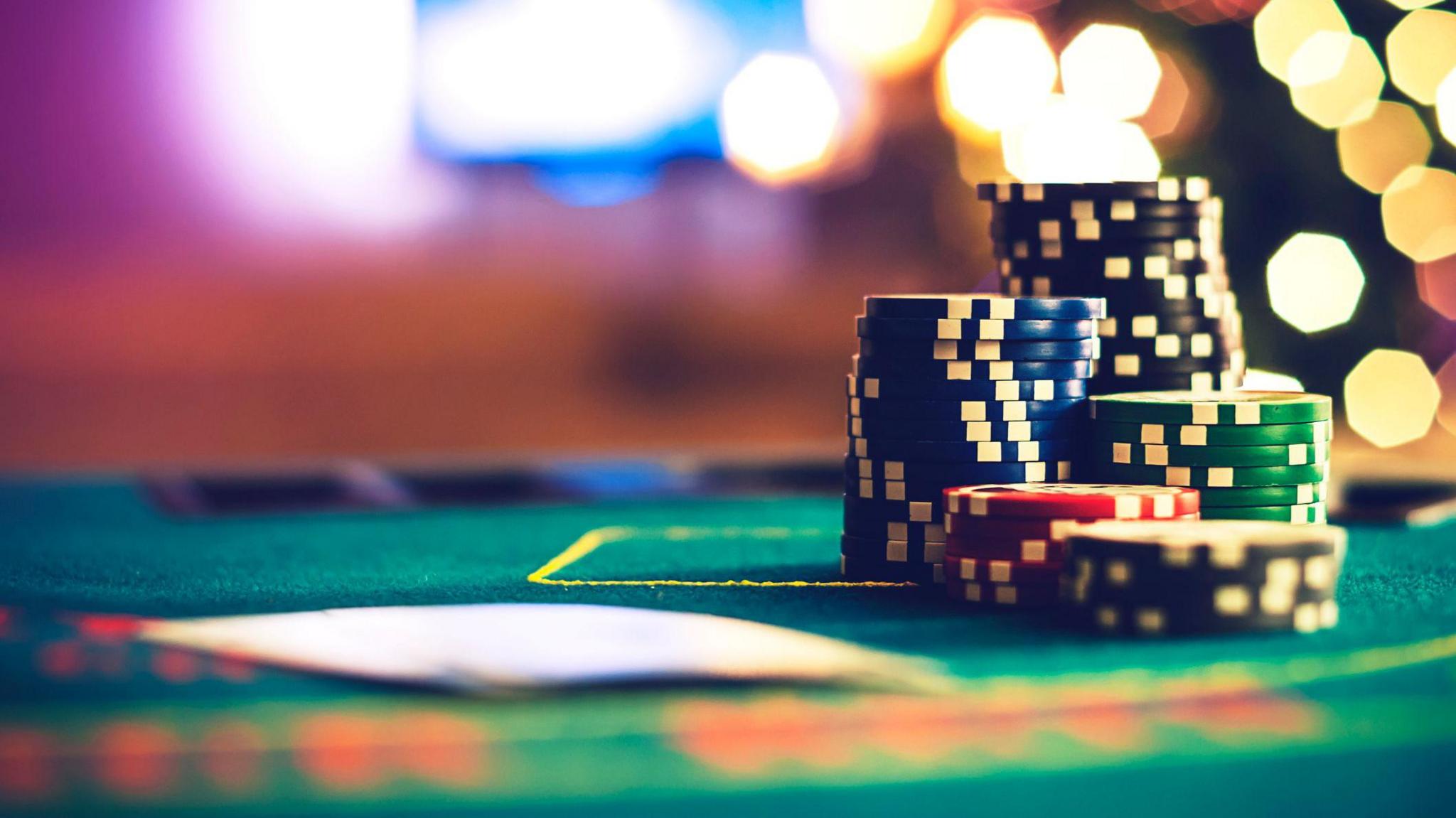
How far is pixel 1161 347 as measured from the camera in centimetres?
325

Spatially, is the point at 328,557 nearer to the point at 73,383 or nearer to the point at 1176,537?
the point at 1176,537

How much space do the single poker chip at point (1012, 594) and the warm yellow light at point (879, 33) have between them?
6075mm

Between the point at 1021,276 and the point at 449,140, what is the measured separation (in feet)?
16.3

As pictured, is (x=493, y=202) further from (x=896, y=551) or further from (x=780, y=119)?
(x=896, y=551)

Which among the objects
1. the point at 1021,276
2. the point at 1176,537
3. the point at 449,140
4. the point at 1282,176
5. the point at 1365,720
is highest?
the point at 449,140

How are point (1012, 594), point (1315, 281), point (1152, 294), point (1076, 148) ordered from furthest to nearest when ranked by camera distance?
1. point (1076, 148)
2. point (1315, 281)
3. point (1152, 294)
4. point (1012, 594)

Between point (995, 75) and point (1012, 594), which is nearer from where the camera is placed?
point (1012, 594)

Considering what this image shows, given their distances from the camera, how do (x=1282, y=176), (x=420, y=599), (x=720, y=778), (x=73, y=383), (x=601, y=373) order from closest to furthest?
(x=720, y=778) → (x=420, y=599) → (x=1282, y=176) → (x=73, y=383) → (x=601, y=373)

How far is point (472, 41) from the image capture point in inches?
308

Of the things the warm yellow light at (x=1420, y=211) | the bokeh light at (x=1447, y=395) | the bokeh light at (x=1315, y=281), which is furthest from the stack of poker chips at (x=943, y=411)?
the bokeh light at (x=1447, y=395)

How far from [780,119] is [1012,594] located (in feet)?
19.6

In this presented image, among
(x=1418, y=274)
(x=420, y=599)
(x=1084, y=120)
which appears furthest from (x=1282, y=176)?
(x=420, y=599)

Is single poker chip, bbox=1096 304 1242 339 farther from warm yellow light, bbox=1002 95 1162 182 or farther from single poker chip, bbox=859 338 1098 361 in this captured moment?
warm yellow light, bbox=1002 95 1162 182

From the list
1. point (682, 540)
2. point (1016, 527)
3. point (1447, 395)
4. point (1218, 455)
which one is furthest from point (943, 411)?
point (1447, 395)
